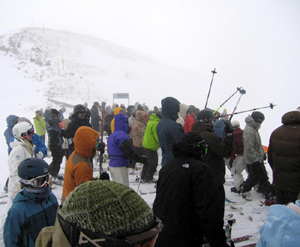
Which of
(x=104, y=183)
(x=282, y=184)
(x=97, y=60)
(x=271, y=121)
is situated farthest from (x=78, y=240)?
(x=97, y=60)

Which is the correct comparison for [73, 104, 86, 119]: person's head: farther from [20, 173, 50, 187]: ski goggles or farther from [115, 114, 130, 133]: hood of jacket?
[20, 173, 50, 187]: ski goggles

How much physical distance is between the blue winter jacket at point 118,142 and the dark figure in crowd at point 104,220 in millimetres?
3348

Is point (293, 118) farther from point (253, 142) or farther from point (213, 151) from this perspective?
point (253, 142)

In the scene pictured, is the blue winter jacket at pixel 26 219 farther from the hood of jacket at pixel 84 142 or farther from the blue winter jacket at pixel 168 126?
the blue winter jacket at pixel 168 126

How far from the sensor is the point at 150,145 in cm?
619

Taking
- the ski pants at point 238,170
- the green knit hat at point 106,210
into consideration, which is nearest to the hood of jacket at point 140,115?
→ the ski pants at point 238,170

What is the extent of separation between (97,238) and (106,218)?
0.24ft

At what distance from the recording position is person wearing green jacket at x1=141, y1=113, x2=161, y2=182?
5.98 metres

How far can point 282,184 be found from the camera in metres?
3.85

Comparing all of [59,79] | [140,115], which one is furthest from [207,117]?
[59,79]

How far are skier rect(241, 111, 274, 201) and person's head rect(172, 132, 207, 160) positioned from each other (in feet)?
10.8

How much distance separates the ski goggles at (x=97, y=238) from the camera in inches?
31.2

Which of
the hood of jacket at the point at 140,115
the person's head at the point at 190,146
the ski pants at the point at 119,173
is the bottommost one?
the ski pants at the point at 119,173

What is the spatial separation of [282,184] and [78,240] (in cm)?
398
